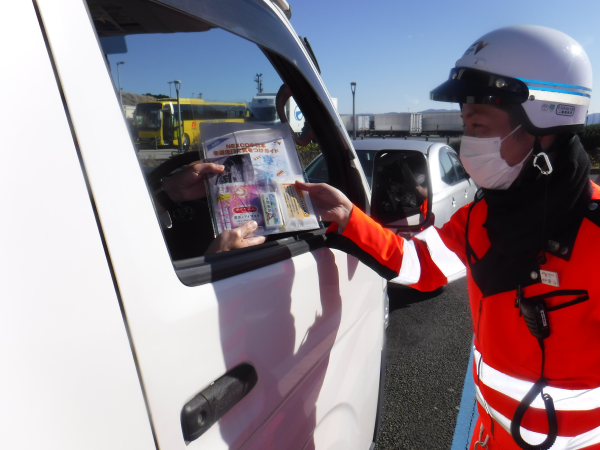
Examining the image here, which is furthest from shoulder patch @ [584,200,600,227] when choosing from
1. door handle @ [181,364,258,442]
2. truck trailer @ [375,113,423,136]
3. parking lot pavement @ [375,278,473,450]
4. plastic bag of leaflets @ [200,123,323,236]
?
truck trailer @ [375,113,423,136]

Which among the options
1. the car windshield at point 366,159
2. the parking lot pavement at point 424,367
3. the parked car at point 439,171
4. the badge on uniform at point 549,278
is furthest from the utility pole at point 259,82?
the car windshield at point 366,159

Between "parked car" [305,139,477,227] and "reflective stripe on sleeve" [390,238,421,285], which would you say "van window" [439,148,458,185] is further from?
"reflective stripe on sleeve" [390,238,421,285]

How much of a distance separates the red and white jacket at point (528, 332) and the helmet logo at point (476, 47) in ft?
1.67

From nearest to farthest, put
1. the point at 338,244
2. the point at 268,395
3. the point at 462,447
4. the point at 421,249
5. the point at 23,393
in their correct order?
the point at 23,393
the point at 268,395
the point at 338,244
the point at 421,249
the point at 462,447

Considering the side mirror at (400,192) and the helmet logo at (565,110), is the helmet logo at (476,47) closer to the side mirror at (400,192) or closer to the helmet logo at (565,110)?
the helmet logo at (565,110)

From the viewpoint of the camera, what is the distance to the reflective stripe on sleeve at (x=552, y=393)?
1204 mm

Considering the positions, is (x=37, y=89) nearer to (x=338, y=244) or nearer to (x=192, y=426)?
(x=192, y=426)

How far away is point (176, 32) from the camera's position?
1203mm

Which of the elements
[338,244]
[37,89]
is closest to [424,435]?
[338,244]

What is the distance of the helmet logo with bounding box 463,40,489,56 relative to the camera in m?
1.43

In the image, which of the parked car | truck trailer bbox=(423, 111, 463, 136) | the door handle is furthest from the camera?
truck trailer bbox=(423, 111, 463, 136)

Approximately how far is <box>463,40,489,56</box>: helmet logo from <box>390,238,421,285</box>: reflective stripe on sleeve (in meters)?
0.71

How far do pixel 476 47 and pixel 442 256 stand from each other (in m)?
0.74

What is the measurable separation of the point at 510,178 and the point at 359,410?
1.02 m
